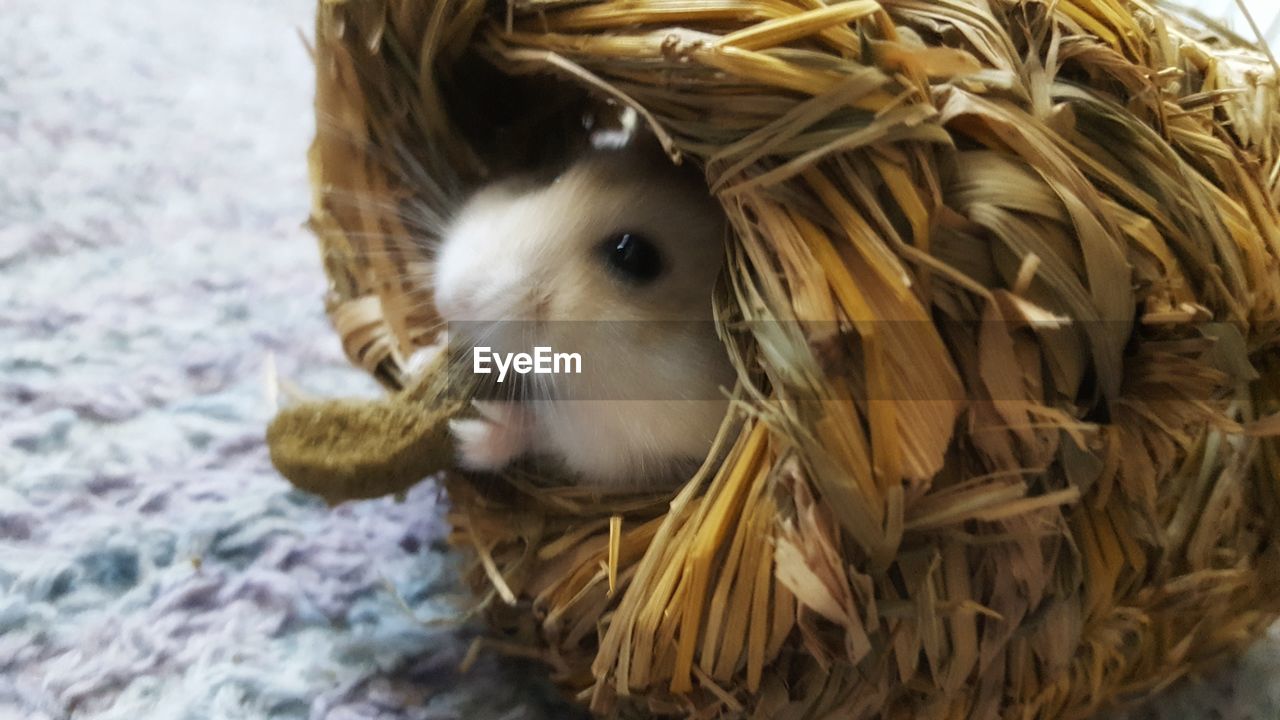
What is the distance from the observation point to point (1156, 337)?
62 cm

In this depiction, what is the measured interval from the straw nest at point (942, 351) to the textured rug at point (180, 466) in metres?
0.24

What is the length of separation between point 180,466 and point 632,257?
0.57 m

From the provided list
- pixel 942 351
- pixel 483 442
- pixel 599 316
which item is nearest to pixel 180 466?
pixel 483 442

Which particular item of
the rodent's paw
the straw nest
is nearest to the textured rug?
the rodent's paw

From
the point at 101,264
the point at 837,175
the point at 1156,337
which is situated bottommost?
the point at 101,264

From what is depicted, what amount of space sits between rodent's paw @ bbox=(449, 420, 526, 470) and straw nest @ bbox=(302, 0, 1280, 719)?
0.12 metres

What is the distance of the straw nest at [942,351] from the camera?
0.57 m

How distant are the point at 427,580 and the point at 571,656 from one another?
0.79ft

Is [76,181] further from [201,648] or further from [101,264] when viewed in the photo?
[201,648]

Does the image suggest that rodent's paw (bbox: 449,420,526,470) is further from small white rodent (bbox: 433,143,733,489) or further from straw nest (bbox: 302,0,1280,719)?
straw nest (bbox: 302,0,1280,719)

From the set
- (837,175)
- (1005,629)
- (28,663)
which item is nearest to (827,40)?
(837,175)

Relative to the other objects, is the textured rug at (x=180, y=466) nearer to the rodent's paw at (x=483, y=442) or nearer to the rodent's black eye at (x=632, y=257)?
the rodent's paw at (x=483, y=442)

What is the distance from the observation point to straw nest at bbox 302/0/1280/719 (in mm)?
566

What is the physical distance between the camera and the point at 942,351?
57 cm
